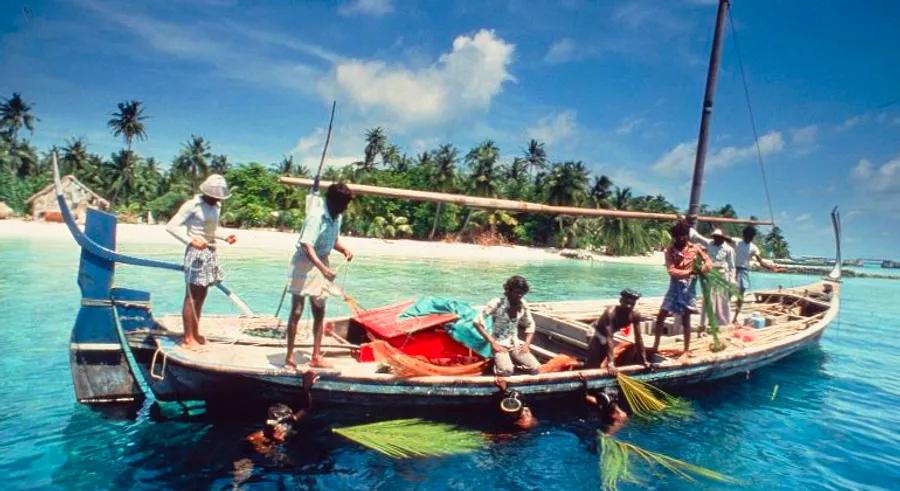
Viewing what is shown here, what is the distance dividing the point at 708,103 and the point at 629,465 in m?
6.28

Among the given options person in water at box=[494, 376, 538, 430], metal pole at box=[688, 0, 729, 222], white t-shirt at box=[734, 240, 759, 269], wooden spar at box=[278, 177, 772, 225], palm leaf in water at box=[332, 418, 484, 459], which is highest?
metal pole at box=[688, 0, 729, 222]

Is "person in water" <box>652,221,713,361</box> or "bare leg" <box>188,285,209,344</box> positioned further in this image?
"person in water" <box>652,221,713,361</box>

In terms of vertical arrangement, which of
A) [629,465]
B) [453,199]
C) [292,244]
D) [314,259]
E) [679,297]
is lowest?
[629,465]

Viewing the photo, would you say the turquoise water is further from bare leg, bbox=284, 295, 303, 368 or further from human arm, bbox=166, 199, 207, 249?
human arm, bbox=166, 199, 207, 249

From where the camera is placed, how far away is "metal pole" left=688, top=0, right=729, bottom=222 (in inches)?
340

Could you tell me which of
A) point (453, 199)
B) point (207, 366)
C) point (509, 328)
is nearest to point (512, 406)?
point (509, 328)

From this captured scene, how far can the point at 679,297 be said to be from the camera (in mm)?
7613

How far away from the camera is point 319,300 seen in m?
5.55

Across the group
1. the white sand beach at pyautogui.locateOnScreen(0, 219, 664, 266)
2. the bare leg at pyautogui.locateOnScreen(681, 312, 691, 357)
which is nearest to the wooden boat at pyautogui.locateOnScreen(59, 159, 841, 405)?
the bare leg at pyautogui.locateOnScreen(681, 312, 691, 357)

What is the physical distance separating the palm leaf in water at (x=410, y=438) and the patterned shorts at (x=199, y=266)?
2370 mm

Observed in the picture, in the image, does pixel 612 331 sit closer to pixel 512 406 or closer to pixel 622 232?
pixel 512 406

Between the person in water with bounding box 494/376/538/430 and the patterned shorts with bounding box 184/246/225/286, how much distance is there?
368 cm

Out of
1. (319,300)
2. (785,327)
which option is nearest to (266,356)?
(319,300)

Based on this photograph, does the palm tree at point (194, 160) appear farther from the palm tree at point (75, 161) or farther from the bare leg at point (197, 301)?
the bare leg at point (197, 301)
